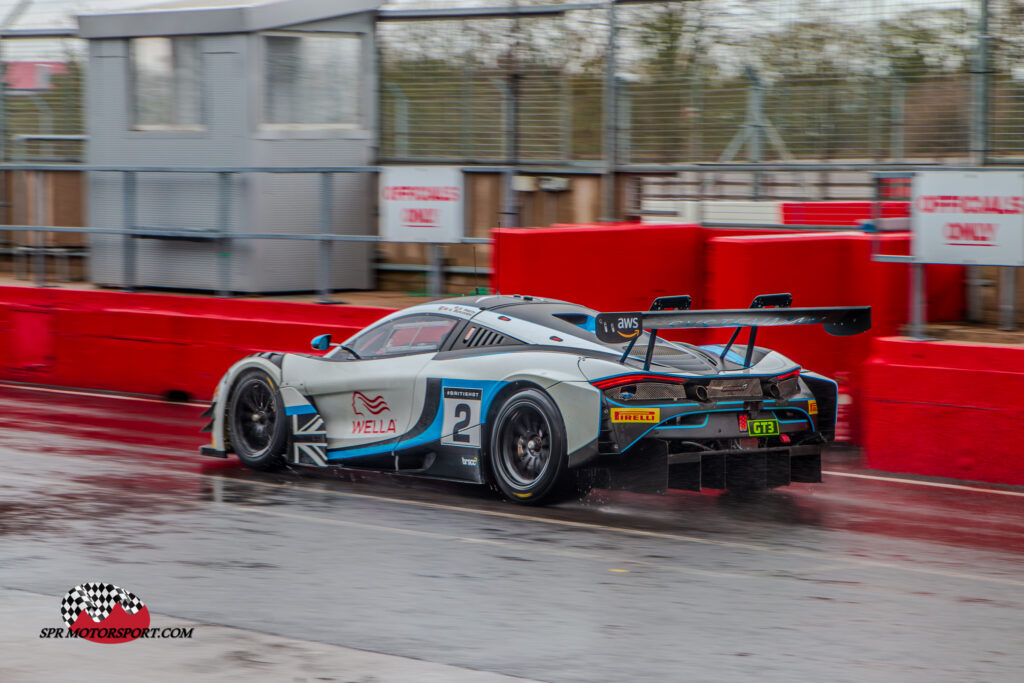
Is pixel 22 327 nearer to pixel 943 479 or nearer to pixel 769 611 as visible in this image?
pixel 943 479

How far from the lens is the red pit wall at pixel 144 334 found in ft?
49.6

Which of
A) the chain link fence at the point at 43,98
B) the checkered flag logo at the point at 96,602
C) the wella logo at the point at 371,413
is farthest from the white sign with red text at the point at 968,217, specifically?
the chain link fence at the point at 43,98

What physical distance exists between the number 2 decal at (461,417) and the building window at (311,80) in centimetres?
938

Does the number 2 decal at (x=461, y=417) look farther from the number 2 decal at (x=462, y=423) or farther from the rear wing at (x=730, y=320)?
the rear wing at (x=730, y=320)

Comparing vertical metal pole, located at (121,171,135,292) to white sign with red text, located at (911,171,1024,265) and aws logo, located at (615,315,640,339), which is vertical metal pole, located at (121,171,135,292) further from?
aws logo, located at (615,315,640,339)

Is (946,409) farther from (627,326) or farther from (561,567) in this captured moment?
(561,567)

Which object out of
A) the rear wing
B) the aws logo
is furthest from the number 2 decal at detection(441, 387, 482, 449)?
the aws logo

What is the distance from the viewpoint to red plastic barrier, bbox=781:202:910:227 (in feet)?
49.1

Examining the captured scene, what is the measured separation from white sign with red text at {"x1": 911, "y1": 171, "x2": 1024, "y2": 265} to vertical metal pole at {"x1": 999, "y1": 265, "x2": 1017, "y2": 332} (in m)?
0.94

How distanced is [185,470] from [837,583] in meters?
5.48

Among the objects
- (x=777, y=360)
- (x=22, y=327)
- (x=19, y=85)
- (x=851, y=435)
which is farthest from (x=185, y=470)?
(x=19, y=85)

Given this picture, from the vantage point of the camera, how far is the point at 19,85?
22062mm

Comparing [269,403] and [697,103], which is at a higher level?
[697,103]

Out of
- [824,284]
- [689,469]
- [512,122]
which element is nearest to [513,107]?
[512,122]
